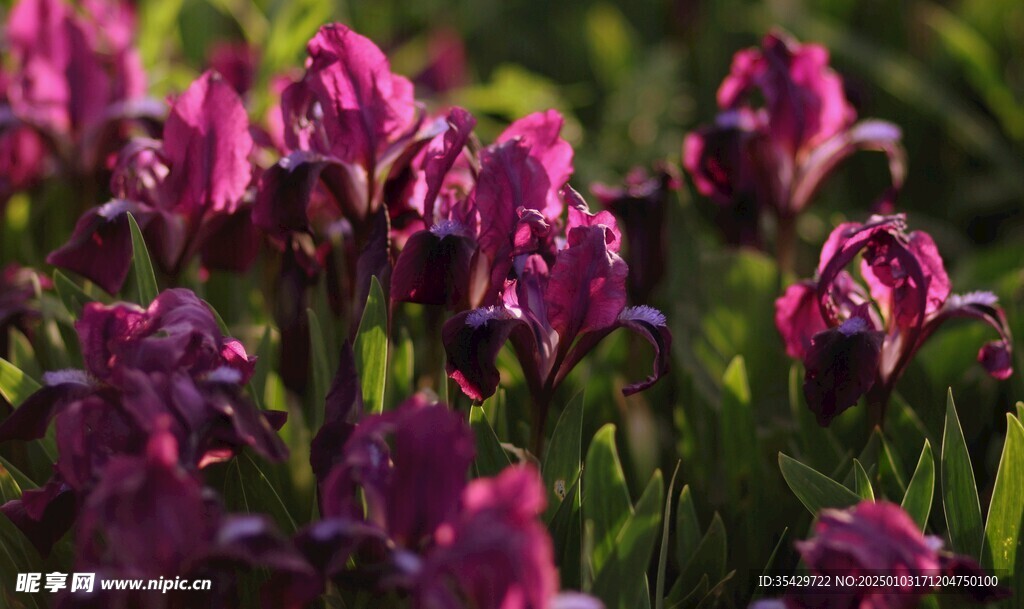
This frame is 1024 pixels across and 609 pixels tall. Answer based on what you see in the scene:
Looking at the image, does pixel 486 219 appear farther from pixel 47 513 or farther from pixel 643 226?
pixel 47 513

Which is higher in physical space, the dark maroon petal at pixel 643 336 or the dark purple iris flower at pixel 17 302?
the dark maroon petal at pixel 643 336

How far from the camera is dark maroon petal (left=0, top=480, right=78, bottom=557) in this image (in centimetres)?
117

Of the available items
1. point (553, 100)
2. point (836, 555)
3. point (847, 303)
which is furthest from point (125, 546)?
point (553, 100)

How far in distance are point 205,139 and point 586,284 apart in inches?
24.4

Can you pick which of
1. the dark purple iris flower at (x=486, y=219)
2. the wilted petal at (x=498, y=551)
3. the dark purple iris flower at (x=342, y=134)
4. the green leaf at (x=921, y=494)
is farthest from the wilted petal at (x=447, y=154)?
the green leaf at (x=921, y=494)

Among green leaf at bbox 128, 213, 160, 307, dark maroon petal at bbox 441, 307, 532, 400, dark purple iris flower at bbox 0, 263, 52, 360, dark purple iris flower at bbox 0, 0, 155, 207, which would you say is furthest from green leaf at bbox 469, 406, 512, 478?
dark purple iris flower at bbox 0, 0, 155, 207

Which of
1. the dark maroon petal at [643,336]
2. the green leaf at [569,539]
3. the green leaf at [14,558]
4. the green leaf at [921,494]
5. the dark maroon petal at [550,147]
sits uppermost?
the dark maroon petal at [550,147]

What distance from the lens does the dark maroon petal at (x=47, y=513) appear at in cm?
117

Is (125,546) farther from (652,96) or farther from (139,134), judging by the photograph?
(652,96)

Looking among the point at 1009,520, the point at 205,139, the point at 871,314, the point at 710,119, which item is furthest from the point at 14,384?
the point at 710,119

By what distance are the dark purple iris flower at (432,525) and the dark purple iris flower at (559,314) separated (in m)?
0.21

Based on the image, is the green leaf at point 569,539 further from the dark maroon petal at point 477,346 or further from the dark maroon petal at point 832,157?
the dark maroon petal at point 832,157

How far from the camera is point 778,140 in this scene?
2.05m

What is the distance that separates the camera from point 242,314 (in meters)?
2.00
